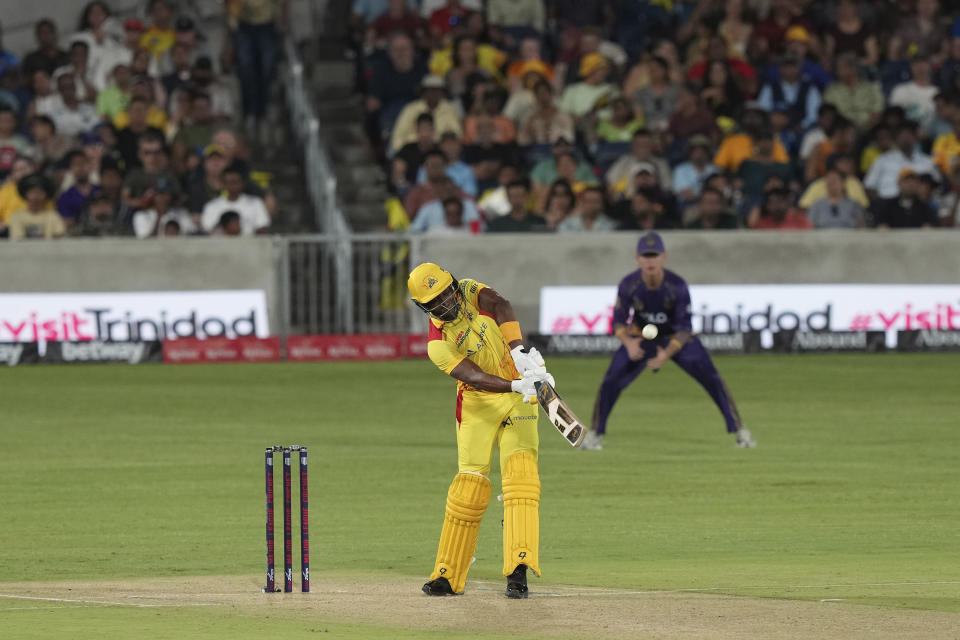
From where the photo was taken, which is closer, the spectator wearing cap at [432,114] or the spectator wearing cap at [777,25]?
the spectator wearing cap at [432,114]

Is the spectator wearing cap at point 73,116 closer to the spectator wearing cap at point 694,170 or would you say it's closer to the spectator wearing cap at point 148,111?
the spectator wearing cap at point 148,111

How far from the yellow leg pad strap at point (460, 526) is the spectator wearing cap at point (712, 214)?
50.1 ft

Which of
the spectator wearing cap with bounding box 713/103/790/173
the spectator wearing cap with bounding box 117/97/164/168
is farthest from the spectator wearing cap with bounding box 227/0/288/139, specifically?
the spectator wearing cap with bounding box 713/103/790/173

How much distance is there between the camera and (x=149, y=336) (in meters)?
24.8

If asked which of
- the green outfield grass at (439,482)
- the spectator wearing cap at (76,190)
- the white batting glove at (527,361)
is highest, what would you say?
the spectator wearing cap at (76,190)

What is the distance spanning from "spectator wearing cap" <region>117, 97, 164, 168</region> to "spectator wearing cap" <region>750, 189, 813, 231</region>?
28.0 ft

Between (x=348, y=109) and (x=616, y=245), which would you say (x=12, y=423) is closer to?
(x=616, y=245)

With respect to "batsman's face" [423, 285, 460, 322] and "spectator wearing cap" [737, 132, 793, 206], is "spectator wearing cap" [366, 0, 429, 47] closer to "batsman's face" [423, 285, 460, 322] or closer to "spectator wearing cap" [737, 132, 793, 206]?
"spectator wearing cap" [737, 132, 793, 206]

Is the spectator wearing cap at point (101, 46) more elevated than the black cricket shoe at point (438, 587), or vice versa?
the spectator wearing cap at point (101, 46)

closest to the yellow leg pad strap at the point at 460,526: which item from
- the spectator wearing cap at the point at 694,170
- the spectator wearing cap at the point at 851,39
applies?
the spectator wearing cap at the point at 694,170

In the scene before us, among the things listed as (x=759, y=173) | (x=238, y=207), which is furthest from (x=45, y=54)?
(x=759, y=173)

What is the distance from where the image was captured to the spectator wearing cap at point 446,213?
2545cm

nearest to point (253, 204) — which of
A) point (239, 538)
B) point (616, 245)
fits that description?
point (616, 245)

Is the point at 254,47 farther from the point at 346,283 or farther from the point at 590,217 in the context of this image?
the point at 590,217
